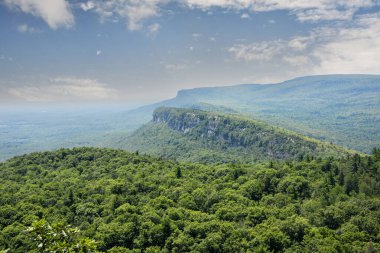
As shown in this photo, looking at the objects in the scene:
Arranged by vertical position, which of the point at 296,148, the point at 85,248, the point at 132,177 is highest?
the point at 85,248

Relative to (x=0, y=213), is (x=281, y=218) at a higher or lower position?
lower

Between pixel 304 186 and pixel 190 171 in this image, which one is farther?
pixel 190 171

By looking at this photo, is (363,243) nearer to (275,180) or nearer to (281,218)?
(281,218)

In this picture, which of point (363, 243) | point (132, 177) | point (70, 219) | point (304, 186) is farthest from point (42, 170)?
point (363, 243)

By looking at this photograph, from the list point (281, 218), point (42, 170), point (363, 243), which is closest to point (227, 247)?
point (281, 218)

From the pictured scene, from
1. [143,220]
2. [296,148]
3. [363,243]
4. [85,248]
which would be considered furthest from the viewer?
[296,148]

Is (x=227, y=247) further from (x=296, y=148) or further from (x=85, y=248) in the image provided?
(x=296, y=148)

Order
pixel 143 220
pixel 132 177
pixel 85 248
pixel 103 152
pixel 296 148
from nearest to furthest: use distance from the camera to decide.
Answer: pixel 85 248 < pixel 143 220 < pixel 132 177 < pixel 103 152 < pixel 296 148
